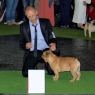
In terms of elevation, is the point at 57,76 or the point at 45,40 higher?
the point at 45,40

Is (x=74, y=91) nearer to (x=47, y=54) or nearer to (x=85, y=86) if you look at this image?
(x=85, y=86)

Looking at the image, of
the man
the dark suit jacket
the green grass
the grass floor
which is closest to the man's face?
the man

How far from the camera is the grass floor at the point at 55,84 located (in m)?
5.97

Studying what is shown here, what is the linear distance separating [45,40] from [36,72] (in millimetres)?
1604

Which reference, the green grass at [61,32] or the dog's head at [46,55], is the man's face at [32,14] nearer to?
the dog's head at [46,55]

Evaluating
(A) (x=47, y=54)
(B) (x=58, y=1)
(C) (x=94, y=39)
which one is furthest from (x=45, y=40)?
(B) (x=58, y=1)

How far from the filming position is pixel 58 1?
12.9 metres

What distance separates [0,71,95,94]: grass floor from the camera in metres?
5.97

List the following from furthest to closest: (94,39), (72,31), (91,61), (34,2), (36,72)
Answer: (34,2) → (72,31) → (94,39) → (91,61) → (36,72)

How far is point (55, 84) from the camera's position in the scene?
6348 mm

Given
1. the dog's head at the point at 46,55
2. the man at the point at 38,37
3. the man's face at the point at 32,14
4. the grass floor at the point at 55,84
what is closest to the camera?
the grass floor at the point at 55,84

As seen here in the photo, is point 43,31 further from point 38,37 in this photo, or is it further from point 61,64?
point 61,64

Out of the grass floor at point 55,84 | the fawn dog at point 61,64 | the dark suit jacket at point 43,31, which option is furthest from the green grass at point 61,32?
the fawn dog at point 61,64

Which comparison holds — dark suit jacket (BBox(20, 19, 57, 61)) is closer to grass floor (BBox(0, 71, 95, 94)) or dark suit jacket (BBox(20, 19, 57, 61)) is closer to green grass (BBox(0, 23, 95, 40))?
grass floor (BBox(0, 71, 95, 94))
